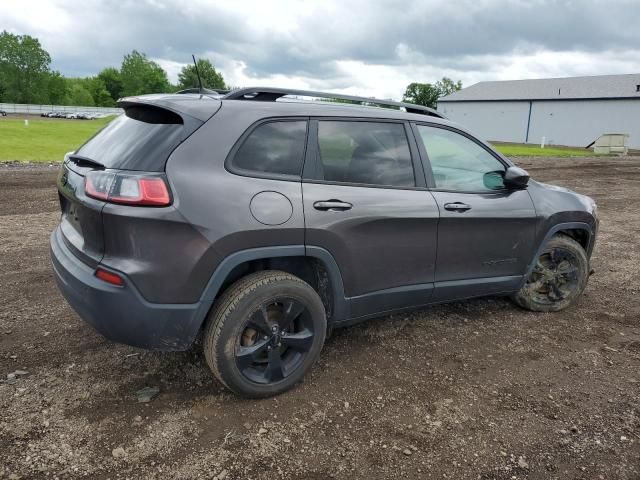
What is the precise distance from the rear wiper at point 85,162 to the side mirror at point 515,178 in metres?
3.00

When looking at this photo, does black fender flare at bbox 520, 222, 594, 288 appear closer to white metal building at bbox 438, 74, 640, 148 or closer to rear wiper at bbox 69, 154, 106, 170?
rear wiper at bbox 69, 154, 106, 170

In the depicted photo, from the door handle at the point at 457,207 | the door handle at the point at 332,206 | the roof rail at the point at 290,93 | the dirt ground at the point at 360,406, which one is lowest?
the dirt ground at the point at 360,406

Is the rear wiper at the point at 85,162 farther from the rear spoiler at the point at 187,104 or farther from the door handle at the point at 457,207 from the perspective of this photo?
the door handle at the point at 457,207

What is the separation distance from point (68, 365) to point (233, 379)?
1.29 metres

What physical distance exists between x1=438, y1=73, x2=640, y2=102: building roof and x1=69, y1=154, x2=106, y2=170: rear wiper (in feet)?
200

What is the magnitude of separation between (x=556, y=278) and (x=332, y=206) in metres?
2.67

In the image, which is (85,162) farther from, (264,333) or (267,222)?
(264,333)

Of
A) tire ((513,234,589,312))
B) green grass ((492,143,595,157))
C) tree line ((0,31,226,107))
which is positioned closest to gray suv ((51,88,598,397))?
tire ((513,234,589,312))

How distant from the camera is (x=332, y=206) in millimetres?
3066

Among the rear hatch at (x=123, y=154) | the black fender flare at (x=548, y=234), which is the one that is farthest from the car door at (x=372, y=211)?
the black fender flare at (x=548, y=234)

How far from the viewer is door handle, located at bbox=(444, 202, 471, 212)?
11.8 feet

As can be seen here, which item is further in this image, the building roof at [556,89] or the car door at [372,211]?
the building roof at [556,89]

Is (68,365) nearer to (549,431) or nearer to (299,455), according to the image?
(299,455)

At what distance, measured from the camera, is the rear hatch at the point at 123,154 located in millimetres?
2674
